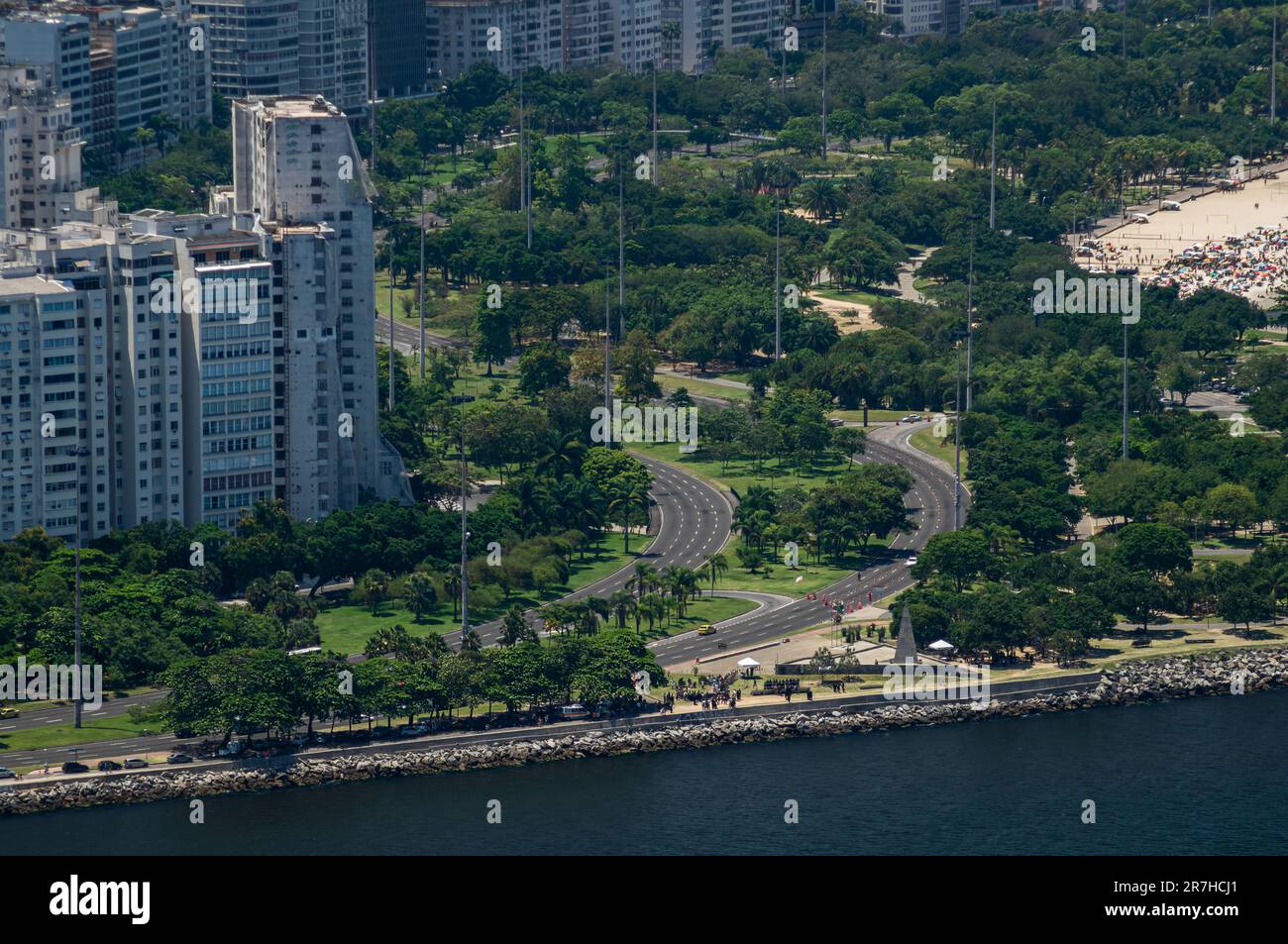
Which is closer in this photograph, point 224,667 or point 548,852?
point 548,852

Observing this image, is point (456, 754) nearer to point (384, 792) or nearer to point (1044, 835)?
point (384, 792)

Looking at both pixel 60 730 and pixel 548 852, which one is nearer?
pixel 548 852

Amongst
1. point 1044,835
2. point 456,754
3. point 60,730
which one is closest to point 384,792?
point 456,754

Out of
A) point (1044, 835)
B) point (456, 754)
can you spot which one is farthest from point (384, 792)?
point (1044, 835)

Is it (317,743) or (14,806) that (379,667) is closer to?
(317,743)

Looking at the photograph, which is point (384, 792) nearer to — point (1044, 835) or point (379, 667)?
point (379, 667)

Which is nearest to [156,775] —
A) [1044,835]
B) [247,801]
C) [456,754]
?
[247,801]

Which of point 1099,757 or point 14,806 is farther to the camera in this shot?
point 1099,757
